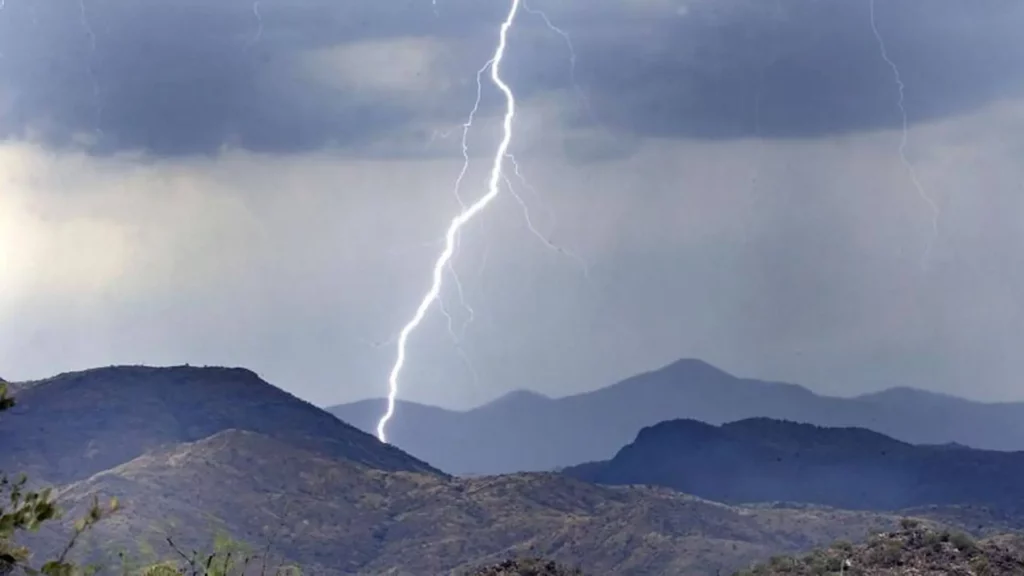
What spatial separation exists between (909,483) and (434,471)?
54283 mm

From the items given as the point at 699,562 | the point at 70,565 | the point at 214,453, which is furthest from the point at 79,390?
the point at 70,565

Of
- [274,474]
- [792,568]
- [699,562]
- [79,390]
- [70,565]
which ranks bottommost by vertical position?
[70,565]

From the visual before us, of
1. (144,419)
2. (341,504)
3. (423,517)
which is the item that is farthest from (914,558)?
(144,419)

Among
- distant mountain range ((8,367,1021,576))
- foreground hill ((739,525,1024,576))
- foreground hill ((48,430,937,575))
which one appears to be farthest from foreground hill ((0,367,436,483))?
foreground hill ((739,525,1024,576))

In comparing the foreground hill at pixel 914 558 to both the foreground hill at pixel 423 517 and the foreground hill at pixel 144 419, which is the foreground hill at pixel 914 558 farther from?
the foreground hill at pixel 144 419

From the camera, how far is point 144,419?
17400 centimetres

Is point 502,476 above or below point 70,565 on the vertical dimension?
above

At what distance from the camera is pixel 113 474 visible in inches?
5453

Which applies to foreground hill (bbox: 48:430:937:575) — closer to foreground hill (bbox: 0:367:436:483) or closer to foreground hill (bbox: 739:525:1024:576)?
foreground hill (bbox: 0:367:436:483)

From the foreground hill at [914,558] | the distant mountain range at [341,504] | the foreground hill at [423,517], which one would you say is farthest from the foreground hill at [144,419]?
the foreground hill at [914,558]

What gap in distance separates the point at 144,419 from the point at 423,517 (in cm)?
4310

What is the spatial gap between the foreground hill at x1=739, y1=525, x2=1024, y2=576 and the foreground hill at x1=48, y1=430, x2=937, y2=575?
5970cm

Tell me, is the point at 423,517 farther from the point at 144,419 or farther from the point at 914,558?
the point at 914,558

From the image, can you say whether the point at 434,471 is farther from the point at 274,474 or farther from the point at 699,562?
the point at 699,562
